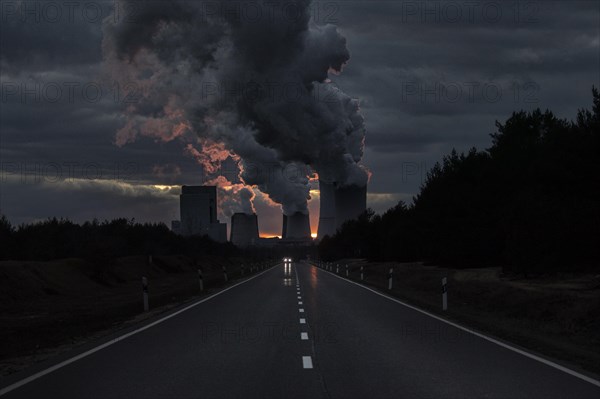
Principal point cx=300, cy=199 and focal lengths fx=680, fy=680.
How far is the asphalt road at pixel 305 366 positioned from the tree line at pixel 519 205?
70.5ft

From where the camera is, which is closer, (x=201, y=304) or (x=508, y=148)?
(x=201, y=304)

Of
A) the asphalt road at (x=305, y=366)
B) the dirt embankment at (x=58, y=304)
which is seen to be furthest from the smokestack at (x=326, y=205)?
the asphalt road at (x=305, y=366)

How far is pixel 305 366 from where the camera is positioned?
1048 cm

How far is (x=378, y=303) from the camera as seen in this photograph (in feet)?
80.9

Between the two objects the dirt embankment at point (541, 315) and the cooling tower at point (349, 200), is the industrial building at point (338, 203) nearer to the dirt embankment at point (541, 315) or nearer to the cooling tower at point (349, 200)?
the cooling tower at point (349, 200)

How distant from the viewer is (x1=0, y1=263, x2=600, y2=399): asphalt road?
856 cm

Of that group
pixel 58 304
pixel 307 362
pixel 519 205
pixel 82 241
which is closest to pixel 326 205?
Answer: pixel 82 241

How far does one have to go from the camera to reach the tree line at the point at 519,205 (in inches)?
1417

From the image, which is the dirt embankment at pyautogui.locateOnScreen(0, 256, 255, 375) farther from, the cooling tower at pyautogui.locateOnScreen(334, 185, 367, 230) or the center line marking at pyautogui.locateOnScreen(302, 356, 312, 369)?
the cooling tower at pyautogui.locateOnScreen(334, 185, 367, 230)

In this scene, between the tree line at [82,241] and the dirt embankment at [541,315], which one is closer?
the dirt embankment at [541,315]

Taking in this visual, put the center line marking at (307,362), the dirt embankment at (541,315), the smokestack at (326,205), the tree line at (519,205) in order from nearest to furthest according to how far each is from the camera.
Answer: the center line marking at (307,362) < the dirt embankment at (541,315) < the tree line at (519,205) < the smokestack at (326,205)

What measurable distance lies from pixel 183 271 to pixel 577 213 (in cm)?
5572

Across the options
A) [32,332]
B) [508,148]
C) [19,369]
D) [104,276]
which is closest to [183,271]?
[104,276]

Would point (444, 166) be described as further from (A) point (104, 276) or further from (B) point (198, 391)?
(B) point (198, 391)
